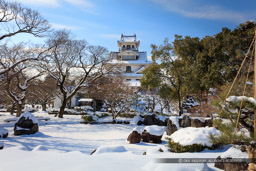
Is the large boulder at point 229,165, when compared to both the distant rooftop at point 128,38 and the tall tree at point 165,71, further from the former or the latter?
the distant rooftop at point 128,38

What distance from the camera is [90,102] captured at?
31141 millimetres

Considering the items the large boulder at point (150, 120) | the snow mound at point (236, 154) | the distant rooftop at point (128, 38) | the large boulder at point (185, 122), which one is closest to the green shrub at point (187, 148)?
the snow mound at point (236, 154)

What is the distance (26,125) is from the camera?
11.0 meters

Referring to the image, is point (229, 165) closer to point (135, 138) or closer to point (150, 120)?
point (135, 138)

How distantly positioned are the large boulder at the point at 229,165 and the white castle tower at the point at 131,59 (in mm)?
32933

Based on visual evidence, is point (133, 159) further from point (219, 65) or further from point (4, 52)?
point (4, 52)

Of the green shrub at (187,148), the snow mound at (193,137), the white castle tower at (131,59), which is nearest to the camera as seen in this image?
the green shrub at (187,148)

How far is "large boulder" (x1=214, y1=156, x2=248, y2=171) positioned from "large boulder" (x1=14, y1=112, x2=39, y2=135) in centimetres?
1014

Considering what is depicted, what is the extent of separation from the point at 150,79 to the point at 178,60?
11.2 ft

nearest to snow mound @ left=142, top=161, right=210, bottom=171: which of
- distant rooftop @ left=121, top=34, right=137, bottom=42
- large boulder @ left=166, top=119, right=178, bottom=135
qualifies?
large boulder @ left=166, top=119, right=178, bottom=135

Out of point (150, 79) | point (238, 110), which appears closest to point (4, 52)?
point (150, 79)

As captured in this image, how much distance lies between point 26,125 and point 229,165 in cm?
1079

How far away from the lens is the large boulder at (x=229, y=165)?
3900 millimetres

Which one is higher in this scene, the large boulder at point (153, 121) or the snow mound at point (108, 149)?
the snow mound at point (108, 149)
